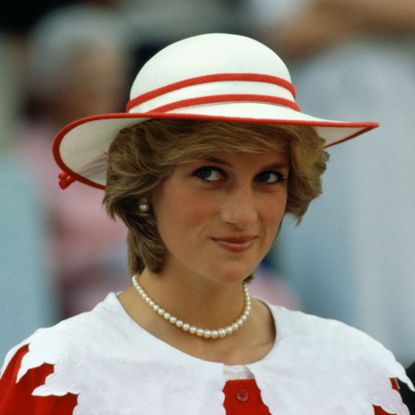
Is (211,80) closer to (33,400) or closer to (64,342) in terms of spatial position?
(64,342)

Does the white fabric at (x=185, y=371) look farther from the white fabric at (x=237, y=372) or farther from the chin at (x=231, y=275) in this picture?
the chin at (x=231, y=275)

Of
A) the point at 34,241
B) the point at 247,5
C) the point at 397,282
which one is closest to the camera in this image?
the point at 34,241

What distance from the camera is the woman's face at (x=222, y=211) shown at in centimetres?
236

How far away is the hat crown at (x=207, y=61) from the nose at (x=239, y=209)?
27 centimetres

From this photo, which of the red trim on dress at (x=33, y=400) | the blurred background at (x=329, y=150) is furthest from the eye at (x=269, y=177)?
the blurred background at (x=329, y=150)

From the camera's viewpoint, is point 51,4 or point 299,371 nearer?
point 299,371

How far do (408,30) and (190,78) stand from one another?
160 cm

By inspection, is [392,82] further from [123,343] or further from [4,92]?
[123,343]

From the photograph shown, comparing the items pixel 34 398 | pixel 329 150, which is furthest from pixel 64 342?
pixel 329 150

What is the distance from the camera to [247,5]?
401 centimetres

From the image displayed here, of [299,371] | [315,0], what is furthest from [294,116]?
[315,0]

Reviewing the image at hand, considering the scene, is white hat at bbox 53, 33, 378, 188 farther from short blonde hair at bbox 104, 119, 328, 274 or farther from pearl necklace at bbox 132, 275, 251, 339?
pearl necklace at bbox 132, 275, 251, 339

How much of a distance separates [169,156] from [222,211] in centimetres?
17

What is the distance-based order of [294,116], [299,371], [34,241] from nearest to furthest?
[294,116] < [299,371] < [34,241]
